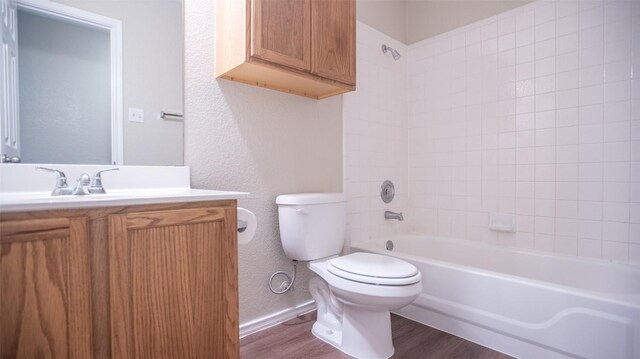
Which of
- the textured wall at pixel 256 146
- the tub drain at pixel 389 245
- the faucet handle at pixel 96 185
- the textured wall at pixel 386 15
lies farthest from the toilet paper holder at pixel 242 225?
the textured wall at pixel 386 15

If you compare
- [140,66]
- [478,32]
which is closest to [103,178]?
[140,66]

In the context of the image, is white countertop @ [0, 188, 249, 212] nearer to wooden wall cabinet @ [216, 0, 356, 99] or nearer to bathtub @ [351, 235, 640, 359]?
wooden wall cabinet @ [216, 0, 356, 99]

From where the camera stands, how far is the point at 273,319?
173 cm

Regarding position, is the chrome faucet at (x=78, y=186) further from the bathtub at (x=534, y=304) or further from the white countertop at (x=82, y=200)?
the bathtub at (x=534, y=304)

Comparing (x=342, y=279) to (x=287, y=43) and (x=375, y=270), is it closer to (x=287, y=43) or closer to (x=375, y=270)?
(x=375, y=270)

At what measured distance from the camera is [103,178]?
1.20m

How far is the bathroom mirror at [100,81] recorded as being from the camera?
44.1 inches

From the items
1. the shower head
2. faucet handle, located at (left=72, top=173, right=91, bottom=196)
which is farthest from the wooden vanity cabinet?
the shower head

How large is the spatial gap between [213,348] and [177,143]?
2.89 ft

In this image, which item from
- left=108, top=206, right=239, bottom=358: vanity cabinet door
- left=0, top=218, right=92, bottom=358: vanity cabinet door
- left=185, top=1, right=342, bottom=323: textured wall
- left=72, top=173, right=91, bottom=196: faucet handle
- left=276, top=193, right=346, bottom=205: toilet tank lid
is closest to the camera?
left=0, top=218, right=92, bottom=358: vanity cabinet door

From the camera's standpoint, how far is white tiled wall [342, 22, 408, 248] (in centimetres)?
217

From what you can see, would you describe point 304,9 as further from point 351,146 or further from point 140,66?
point 351,146

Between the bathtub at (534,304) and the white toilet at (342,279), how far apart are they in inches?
15.5

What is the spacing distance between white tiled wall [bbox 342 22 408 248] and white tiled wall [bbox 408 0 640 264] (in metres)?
0.02
